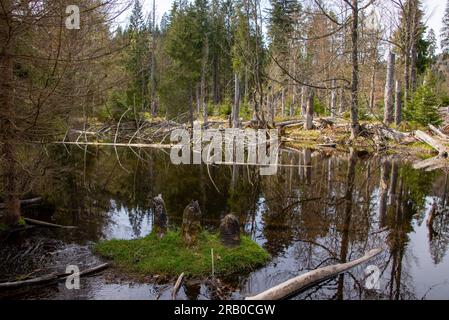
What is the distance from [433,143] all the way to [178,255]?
1796 centimetres

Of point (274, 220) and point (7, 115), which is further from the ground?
point (7, 115)

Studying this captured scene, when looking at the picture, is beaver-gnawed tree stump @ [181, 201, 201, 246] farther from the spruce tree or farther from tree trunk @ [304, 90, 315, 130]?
the spruce tree

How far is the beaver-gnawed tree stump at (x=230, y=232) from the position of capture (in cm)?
709

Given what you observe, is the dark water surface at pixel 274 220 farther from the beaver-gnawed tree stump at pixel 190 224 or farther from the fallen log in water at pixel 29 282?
the beaver-gnawed tree stump at pixel 190 224

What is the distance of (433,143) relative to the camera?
19703 mm

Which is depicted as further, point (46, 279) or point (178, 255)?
point (178, 255)

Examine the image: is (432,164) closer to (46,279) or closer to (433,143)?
(433,143)

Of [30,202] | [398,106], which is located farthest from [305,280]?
[398,106]

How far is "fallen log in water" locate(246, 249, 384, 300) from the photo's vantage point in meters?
4.87

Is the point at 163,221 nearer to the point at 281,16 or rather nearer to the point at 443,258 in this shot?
the point at 443,258

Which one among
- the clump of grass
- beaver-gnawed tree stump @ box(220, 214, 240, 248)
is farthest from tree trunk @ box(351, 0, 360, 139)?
the clump of grass

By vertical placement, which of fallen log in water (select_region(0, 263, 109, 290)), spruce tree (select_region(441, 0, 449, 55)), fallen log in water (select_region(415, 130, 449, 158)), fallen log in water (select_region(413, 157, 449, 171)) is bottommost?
fallen log in water (select_region(0, 263, 109, 290))

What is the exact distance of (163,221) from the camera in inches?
297

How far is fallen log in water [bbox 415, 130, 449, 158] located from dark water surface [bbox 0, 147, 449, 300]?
2847mm
